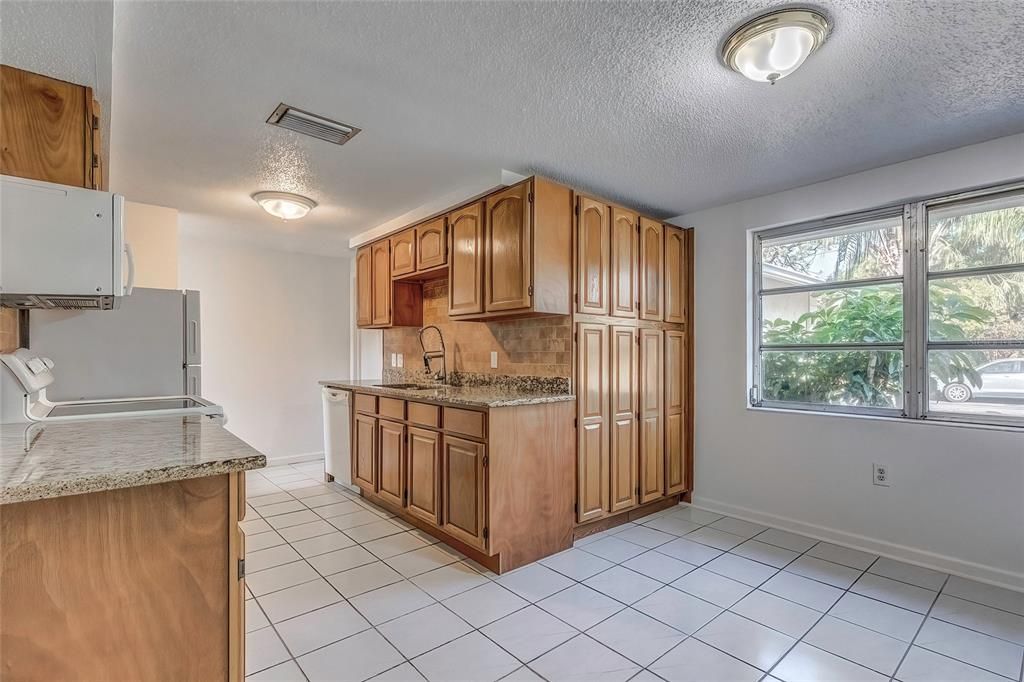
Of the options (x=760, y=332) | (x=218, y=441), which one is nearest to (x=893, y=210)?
(x=760, y=332)

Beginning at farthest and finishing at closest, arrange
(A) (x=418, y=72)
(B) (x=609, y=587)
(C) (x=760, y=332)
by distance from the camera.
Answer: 1. (C) (x=760, y=332)
2. (B) (x=609, y=587)
3. (A) (x=418, y=72)

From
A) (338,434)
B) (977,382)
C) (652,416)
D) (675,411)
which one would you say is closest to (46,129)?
(338,434)

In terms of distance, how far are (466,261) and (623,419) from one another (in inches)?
61.4

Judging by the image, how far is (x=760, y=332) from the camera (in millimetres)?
3639

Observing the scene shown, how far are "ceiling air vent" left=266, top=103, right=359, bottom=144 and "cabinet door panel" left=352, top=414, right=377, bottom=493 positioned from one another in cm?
207

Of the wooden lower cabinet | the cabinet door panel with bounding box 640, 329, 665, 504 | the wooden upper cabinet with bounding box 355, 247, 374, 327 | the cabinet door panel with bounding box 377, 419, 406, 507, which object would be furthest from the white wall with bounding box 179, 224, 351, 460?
the wooden lower cabinet

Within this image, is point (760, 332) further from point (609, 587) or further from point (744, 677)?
point (744, 677)

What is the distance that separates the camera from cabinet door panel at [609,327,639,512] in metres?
3.36

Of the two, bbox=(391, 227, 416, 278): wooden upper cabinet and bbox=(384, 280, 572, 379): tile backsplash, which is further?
bbox=(391, 227, 416, 278): wooden upper cabinet

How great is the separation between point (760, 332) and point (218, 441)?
351cm

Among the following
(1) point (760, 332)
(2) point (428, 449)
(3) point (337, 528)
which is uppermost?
(1) point (760, 332)

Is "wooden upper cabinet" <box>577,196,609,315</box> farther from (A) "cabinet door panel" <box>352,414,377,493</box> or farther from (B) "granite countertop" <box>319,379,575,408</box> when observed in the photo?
(A) "cabinet door panel" <box>352,414,377,493</box>

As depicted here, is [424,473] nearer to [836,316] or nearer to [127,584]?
[127,584]

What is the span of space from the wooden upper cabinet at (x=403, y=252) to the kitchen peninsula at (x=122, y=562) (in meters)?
2.85
